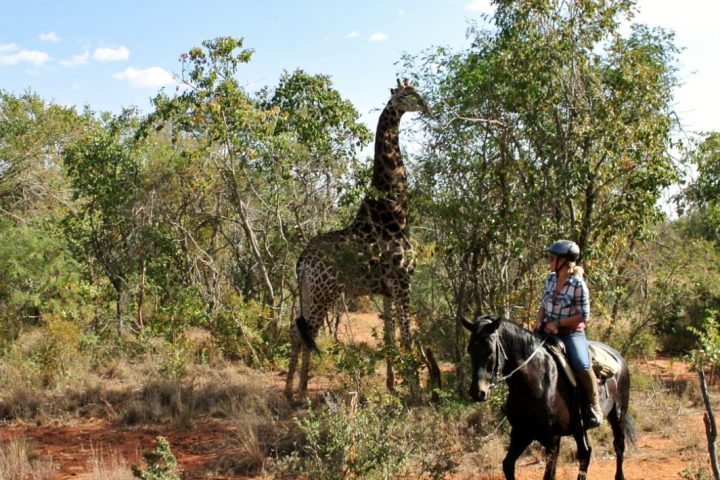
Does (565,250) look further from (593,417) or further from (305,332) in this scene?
(305,332)

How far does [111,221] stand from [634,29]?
30.8 ft

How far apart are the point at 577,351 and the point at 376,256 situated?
12.3 ft

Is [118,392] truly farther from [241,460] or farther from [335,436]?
[335,436]

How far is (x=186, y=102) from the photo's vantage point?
11047 millimetres

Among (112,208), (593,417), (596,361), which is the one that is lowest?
(593,417)

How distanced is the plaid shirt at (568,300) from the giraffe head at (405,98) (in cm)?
343

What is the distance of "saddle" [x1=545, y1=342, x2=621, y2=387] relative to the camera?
5.93m

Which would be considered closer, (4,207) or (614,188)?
(614,188)

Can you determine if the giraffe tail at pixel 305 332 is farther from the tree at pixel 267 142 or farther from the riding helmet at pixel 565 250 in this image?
the riding helmet at pixel 565 250

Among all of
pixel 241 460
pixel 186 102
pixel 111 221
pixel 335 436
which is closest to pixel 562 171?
pixel 335 436

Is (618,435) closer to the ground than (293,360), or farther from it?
closer to the ground

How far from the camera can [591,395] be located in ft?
19.4

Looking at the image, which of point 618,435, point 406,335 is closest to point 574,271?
point 618,435

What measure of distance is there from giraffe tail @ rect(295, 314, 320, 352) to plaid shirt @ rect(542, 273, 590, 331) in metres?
4.41
